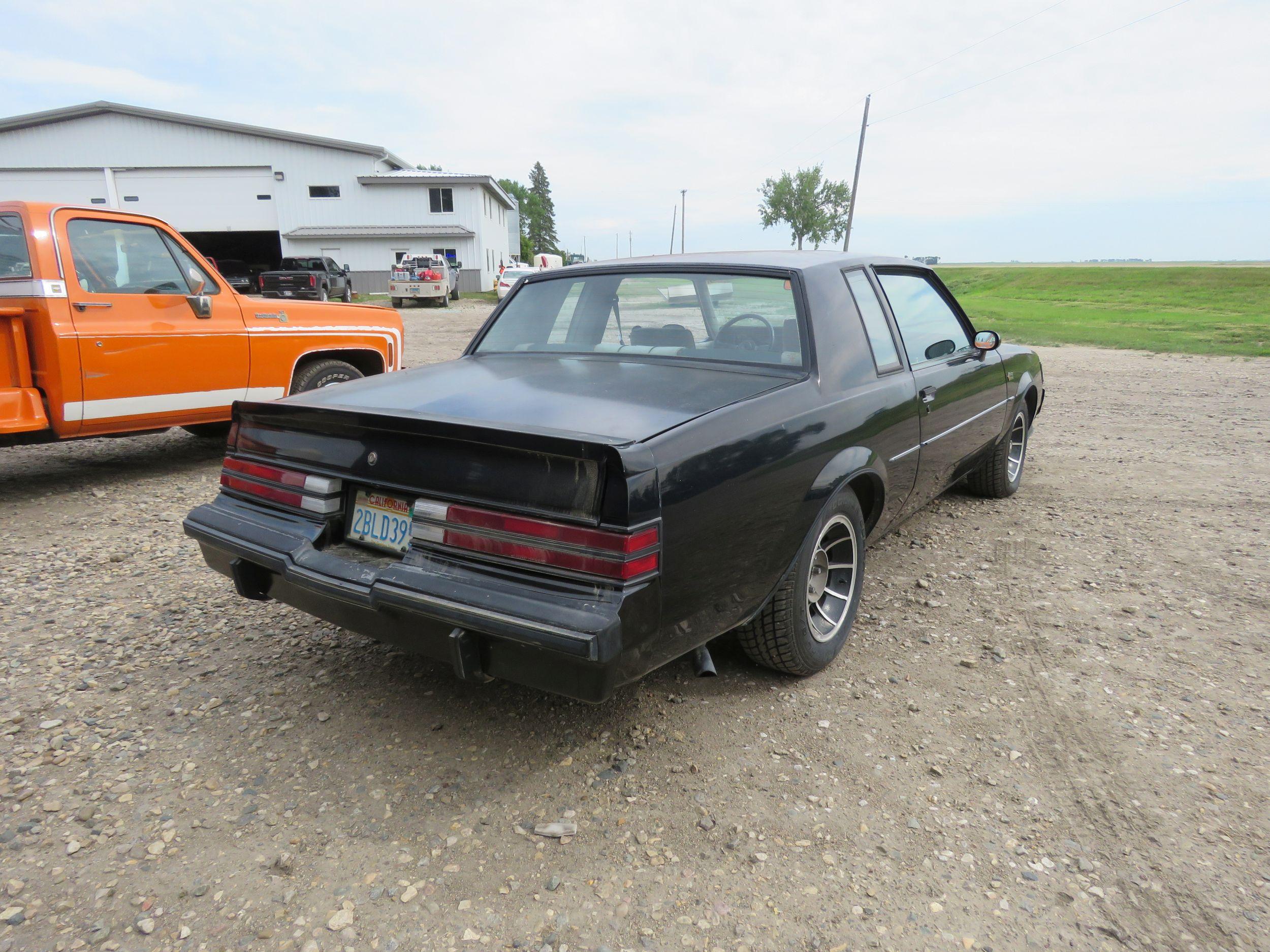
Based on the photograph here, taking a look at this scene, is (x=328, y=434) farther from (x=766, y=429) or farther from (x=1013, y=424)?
(x=1013, y=424)

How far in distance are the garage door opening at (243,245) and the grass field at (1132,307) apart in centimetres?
3159

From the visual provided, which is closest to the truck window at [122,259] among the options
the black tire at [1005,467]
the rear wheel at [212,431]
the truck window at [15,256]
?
the truck window at [15,256]

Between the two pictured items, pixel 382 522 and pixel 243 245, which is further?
pixel 243 245

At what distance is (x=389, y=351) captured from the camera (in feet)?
22.1

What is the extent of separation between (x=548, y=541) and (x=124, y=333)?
4.22 m

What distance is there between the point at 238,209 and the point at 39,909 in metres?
41.4

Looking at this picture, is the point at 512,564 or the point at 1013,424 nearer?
the point at 512,564

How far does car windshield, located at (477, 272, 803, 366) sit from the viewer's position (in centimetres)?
307

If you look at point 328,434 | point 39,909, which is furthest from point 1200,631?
point 39,909

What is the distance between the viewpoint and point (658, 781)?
241 centimetres

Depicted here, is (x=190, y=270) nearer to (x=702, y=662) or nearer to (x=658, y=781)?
(x=702, y=662)

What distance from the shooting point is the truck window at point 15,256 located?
15.1ft

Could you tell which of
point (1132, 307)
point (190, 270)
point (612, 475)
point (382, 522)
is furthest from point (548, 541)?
point (1132, 307)

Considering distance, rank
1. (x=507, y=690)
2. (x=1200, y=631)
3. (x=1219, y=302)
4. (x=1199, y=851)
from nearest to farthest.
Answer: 1. (x=1199, y=851)
2. (x=507, y=690)
3. (x=1200, y=631)
4. (x=1219, y=302)
